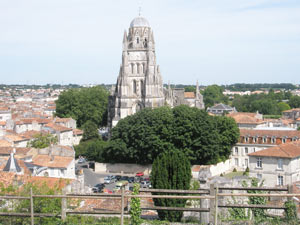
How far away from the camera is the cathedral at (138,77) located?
60.2 m

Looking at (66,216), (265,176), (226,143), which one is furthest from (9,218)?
(226,143)

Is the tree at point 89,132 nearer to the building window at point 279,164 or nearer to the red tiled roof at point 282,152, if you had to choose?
the red tiled roof at point 282,152

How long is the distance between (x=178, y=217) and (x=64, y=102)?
224ft

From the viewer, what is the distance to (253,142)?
48.6 metres

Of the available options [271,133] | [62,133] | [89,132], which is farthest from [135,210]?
[89,132]

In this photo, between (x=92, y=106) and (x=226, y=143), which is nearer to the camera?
(x=226, y=143)

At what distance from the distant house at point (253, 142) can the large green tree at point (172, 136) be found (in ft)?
5.68

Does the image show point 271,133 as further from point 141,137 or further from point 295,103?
point 295,103

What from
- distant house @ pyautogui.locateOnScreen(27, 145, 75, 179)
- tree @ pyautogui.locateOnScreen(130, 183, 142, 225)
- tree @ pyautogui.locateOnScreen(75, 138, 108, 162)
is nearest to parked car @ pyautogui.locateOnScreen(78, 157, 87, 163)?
tree @ pyautogui.locateOnScreen(75, 138, 108, 162)

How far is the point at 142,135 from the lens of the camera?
143 ft

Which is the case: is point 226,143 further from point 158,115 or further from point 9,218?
point 9,218

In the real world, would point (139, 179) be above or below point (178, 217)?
below

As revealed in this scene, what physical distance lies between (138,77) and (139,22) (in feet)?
27.5

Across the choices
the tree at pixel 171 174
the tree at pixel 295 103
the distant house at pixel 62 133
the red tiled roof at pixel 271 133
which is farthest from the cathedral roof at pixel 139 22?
the tree at pixel 295 103
